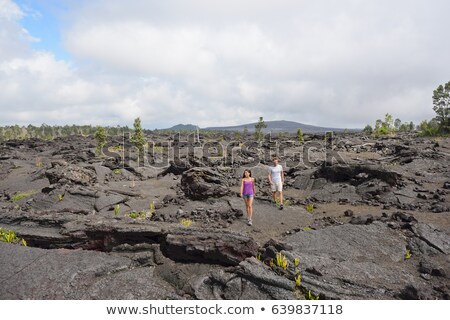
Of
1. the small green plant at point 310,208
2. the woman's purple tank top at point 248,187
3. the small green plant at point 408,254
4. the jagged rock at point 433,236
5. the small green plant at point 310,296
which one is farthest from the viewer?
the small green plant at point 310,208

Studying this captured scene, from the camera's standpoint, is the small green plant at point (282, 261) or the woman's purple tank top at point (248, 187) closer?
the small green plant at point (282, 261)

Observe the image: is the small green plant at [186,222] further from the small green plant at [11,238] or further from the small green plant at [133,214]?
the small green plant at [11,238]

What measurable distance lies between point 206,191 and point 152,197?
19.9 ft

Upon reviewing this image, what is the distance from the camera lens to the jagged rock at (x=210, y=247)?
10.5 m

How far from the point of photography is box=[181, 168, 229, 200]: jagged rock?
69.7ft

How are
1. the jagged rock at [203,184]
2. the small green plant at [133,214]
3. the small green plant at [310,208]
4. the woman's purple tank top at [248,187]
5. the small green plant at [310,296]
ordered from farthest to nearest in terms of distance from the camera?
the jagged rock at [203,184]
the small green plant at [133,214]
the small green plant at [310,208]
the woman's purple tank top at [248,187]
the small green plant at [310,296]

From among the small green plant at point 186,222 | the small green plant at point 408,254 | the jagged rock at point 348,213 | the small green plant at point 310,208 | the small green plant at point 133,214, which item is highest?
the jagged rock at point 348,213

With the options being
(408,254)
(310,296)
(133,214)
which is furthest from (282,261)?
(133,214)

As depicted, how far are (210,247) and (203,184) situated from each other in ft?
36.1

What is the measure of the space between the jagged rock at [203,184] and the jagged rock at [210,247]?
984 centimetres

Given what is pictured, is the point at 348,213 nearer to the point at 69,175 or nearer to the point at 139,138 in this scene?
the point at 69,175

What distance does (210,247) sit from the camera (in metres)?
10.6

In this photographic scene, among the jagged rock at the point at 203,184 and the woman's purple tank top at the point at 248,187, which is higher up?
the woman's purple tank top at the point at 248,187

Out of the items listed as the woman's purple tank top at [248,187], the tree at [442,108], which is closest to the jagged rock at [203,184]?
the woman's purple tank top at [248,187]
